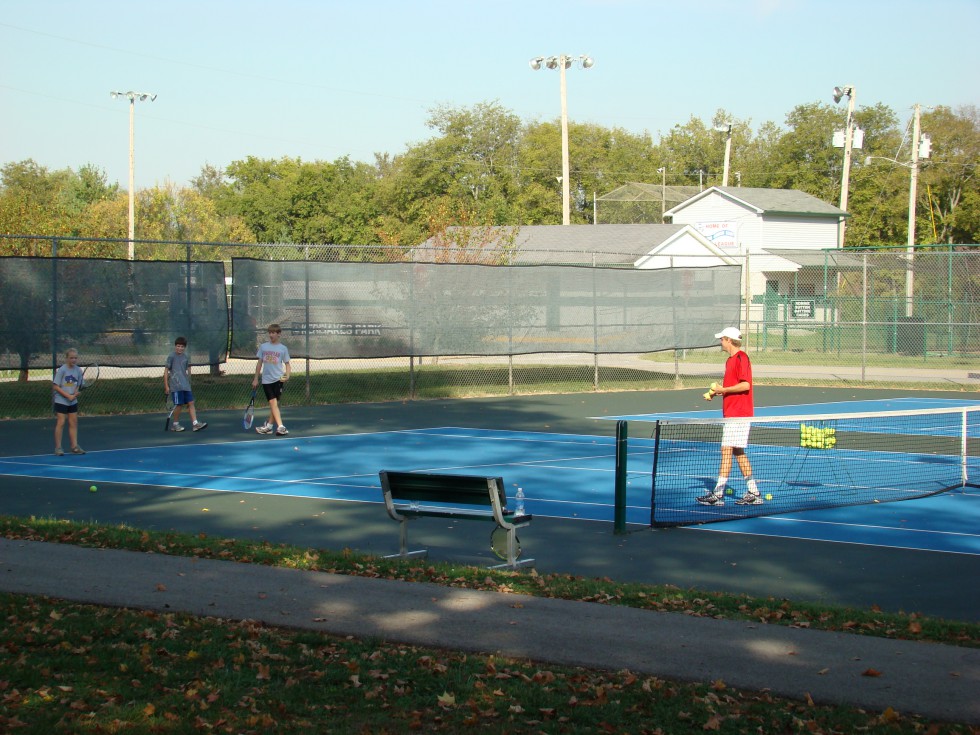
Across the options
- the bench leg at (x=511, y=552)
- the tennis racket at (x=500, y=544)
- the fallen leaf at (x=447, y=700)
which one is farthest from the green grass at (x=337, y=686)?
the tennis racket at (x=500, y=544)

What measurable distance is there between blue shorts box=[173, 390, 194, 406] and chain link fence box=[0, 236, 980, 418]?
102 inches

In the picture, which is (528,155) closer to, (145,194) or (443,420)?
(145,194)

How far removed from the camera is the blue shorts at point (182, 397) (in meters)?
17.3

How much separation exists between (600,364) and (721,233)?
95.1 ft

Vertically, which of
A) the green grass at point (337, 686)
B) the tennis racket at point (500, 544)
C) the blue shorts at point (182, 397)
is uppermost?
the blue shorts at point (182, 397)

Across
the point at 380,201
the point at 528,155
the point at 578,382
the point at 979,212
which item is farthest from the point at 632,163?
the point at 578,382

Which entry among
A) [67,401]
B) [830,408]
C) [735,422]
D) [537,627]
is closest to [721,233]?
[830,408]

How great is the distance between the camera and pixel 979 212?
57.3 m

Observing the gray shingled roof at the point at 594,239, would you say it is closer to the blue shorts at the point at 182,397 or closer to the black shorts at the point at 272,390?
the black shorts at the point at 272,390

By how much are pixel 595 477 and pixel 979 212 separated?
50.9 meters

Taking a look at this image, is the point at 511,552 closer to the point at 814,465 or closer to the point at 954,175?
the point at 814,465

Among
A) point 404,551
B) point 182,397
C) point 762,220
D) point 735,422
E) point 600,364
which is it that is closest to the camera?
point 404,551

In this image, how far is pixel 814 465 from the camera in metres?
14.8

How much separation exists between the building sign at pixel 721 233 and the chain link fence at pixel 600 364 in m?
17.9
